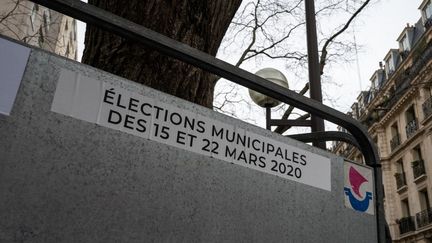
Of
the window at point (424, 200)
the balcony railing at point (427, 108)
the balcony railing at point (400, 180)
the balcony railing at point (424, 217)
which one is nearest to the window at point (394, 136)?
the balcony railing at point (400, 180)

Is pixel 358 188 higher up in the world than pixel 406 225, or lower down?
lower down

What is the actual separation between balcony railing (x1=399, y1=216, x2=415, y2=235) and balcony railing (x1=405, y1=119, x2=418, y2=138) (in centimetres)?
523

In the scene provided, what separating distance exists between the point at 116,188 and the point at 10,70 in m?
0.37

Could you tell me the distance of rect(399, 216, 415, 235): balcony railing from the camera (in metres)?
25.7

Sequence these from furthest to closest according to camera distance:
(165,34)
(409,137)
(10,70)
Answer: (409,137)
(165,34)
(10,70)

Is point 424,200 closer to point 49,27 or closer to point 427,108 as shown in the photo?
point 427,108

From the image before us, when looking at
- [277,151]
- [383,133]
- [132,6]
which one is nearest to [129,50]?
[132,6]

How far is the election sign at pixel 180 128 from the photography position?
1067mm

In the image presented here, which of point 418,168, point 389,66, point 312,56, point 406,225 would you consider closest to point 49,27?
point 312,56

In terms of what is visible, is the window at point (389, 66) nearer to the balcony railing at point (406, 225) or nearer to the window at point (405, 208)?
the window at point (405, 208)

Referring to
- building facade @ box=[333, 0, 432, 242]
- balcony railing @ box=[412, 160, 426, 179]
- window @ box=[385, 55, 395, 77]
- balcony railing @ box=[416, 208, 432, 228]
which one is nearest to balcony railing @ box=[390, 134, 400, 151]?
building facade @ box=[333, 0, 432, 242]

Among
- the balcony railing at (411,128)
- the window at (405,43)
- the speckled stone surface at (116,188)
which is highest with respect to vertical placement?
the window at (405,43)

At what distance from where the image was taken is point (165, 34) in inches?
78.8

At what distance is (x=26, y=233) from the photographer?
35.9 inches
